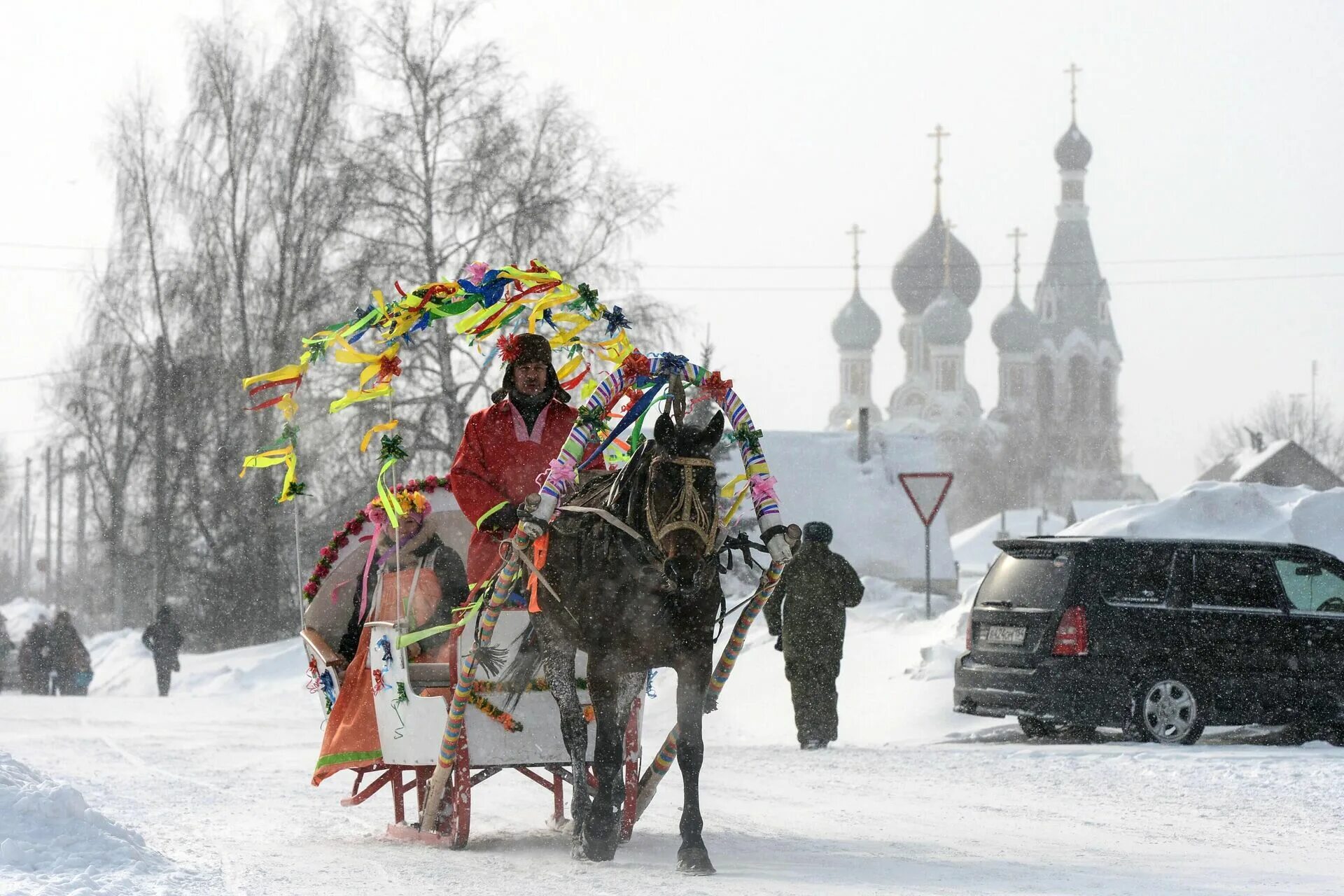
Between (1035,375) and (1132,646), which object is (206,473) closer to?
(1132,646)

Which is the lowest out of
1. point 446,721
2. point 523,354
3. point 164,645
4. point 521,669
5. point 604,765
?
point 164,645

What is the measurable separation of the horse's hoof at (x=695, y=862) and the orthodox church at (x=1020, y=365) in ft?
395

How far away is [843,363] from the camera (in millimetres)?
132125

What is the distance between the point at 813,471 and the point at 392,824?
53391 mm

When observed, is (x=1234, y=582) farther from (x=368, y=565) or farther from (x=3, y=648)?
(x=3, y=648)

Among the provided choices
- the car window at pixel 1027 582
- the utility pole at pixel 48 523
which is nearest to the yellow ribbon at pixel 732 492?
the car window at pixel 1027 582

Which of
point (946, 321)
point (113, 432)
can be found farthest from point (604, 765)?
point (946, 321)

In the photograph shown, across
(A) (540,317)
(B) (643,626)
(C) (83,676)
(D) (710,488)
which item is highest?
(A) (540,317)

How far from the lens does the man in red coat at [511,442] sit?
361 inches

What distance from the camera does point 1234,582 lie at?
14789 mm

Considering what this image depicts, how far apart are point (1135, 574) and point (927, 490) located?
22.3 feet

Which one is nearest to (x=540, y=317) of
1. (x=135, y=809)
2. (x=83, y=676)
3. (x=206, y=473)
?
(x=135, y=809)

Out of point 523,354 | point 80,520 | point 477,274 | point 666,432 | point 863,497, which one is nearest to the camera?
point 666,432

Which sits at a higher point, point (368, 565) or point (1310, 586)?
point (368, 565)
